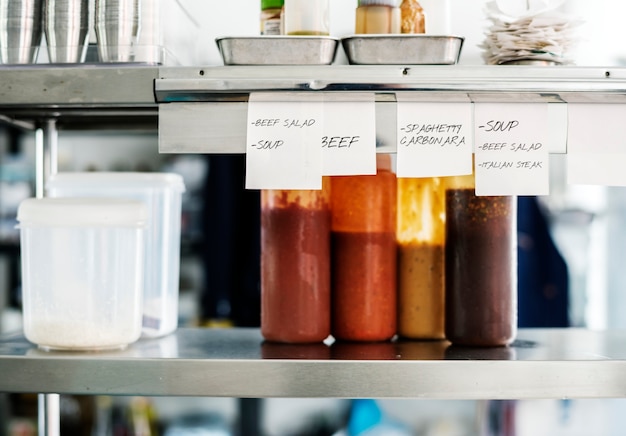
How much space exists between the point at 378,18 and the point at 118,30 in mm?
339

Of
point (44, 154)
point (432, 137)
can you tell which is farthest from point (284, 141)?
point (44, 154)

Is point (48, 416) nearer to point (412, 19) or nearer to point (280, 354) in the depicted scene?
point (280, 354)

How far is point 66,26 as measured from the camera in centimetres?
96

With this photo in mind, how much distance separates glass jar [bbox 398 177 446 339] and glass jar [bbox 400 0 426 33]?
0.23 meters

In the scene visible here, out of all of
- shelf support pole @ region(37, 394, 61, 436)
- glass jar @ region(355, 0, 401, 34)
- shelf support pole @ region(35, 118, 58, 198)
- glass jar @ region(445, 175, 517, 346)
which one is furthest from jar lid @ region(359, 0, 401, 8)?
shelf support pole @ region(37, 394, 61, 436)

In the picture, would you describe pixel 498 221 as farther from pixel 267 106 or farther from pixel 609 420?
pixel 609 420

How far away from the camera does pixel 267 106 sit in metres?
0.90

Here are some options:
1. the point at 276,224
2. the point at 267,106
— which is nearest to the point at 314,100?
the point at 267,106

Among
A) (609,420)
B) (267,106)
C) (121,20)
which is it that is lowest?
(609,420)

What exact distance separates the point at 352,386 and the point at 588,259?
9.44 ft

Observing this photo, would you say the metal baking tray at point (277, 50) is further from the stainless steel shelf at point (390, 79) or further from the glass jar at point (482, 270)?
the glass jar at point (482, 270)

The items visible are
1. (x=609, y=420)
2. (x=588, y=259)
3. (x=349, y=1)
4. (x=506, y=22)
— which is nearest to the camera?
(x=506, y=22)

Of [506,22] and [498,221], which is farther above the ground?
[506,22]

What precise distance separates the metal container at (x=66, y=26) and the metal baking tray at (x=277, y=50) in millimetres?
200
